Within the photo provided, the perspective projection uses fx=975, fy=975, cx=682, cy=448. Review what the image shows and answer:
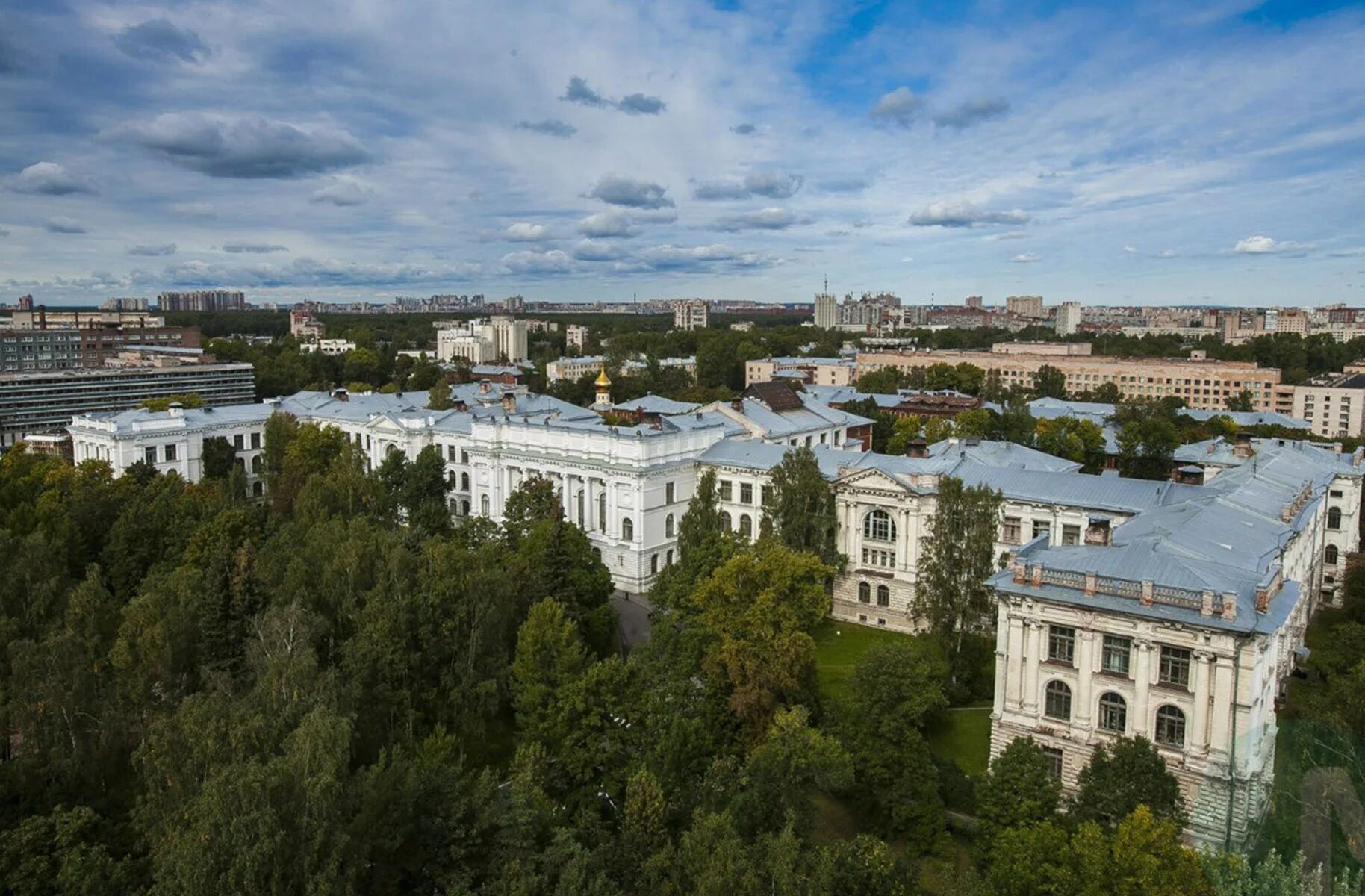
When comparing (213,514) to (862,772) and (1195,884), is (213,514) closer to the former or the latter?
(862,772)

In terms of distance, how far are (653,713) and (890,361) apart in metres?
130

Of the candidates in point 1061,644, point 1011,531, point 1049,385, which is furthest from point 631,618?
point 1049,385

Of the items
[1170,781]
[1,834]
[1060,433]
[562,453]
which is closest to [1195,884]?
[1170,781]

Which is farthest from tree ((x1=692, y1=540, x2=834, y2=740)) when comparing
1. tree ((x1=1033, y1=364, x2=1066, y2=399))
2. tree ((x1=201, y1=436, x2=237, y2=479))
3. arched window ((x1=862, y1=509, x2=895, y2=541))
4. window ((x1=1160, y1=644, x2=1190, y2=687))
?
tree ((x1=1033, y1=364, x2=1066, y2=399))

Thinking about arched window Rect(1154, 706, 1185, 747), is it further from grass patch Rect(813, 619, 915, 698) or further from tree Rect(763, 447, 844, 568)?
tree Rect(763, 447, 844, 568)

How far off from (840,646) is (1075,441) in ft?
110

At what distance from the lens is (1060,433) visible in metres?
69.2

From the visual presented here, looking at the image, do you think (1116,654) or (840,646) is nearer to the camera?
(1116,654)

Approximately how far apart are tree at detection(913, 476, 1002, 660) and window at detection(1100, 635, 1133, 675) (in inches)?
333

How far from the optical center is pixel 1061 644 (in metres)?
27.3

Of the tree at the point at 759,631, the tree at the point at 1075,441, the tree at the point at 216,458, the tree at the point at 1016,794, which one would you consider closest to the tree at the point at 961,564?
the tree at the point at 759,631

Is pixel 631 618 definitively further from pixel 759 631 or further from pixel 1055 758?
pixel 1055 758

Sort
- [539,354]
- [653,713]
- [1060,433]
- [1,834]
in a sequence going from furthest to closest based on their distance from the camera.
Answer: [539,354] → [1060,433] → [653,713] → [1,834]

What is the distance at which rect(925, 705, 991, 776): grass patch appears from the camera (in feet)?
102
